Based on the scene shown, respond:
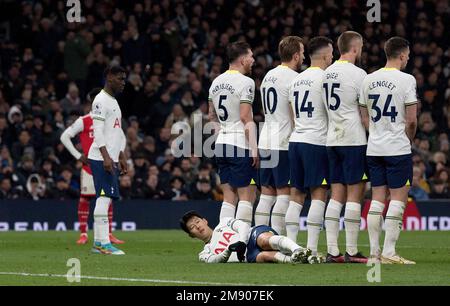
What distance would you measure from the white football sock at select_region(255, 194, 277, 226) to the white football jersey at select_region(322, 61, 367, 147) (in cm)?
169

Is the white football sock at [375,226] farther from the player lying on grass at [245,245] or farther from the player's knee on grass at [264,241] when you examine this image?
the player's knee on grass at [264,241]

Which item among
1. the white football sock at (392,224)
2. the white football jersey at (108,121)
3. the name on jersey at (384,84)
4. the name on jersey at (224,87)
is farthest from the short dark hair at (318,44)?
the white football jersey at (108,121)

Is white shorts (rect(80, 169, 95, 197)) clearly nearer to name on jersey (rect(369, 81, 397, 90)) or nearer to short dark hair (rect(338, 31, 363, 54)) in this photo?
short dark hair (rect(338, 31, 363, 54))

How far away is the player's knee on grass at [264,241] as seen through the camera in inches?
524

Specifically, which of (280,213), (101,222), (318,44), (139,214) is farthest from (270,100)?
(139,214)

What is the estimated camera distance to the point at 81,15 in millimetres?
28578

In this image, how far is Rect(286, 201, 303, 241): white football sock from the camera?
46.0 ft

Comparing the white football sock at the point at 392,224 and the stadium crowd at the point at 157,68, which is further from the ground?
the stadium crowd at the point at 157,68

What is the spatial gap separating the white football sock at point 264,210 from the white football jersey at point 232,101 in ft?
2.37

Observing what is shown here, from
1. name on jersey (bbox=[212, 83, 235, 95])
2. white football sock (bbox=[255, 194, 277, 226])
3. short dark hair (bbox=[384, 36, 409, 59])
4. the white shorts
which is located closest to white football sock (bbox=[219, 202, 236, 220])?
white football sock (bbox=[255, 194, 277, 226])

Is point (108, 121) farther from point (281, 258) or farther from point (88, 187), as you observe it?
point (88, 187)

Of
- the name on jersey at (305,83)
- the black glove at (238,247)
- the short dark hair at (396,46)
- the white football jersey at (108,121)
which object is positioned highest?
the short dark hair at (396,46)

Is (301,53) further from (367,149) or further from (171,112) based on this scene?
(171,112)

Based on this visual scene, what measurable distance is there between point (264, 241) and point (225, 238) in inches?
17.7
